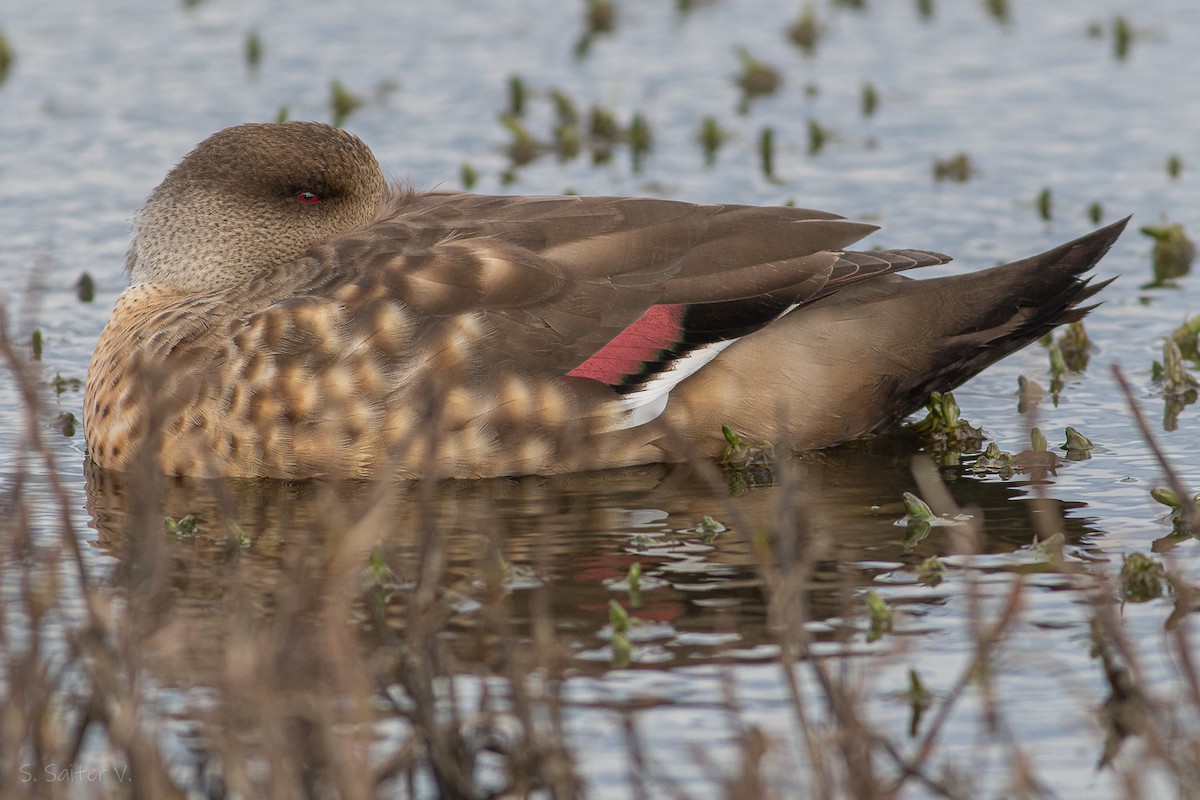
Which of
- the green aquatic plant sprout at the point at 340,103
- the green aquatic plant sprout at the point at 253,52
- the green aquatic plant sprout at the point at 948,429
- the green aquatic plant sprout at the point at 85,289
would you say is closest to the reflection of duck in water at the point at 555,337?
the green aquatic plant sprout at the point at 948,429

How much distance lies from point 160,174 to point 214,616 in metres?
6.05

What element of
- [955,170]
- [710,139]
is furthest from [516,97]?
[955,170]

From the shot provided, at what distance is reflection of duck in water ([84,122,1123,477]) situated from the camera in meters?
7.59

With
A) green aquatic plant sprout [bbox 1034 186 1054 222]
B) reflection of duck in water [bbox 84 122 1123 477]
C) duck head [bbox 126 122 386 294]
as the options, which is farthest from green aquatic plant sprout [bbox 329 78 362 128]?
reflection of duck in water [bbox 84 122 1123 477]

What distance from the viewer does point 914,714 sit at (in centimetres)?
546

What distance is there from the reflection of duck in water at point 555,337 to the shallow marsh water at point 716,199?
0.24 meters

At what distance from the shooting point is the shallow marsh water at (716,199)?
18.7 feet

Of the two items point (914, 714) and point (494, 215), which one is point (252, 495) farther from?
point (914, 714)

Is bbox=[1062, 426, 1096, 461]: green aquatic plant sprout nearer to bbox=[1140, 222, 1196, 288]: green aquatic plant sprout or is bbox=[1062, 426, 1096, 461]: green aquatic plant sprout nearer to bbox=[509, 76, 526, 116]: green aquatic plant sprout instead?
bbox=[1140, 222, 1196, 288]: green aquatic plant sprout

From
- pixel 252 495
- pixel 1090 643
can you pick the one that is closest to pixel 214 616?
pixel 252 495

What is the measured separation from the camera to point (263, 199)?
8305mm

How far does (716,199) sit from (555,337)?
12.8 ft

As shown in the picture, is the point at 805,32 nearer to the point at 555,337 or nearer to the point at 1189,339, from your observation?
the point at 1189,339

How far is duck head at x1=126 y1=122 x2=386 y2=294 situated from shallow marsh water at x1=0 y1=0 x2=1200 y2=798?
103 centimetres
